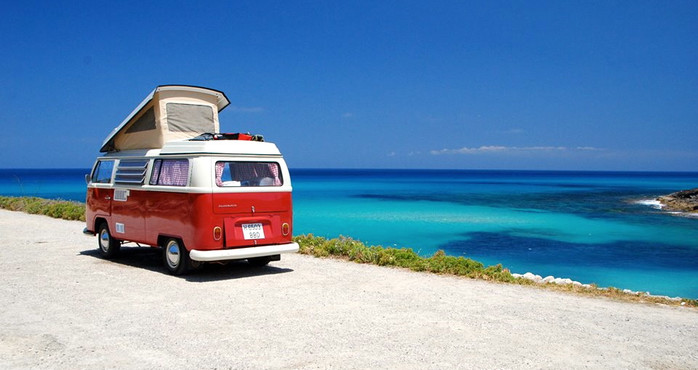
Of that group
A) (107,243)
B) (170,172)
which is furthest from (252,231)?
(107,243)

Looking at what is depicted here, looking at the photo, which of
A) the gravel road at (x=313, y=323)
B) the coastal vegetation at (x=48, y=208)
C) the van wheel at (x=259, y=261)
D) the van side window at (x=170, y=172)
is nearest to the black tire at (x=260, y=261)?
the van wheel at (x=259, y=261)

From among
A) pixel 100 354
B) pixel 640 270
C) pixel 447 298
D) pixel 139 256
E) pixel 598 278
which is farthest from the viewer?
pixel 640 270

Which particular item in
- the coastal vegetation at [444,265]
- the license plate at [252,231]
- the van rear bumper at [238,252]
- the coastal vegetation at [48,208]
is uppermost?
the license plate at [252,231]

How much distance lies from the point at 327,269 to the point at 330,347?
466 cm

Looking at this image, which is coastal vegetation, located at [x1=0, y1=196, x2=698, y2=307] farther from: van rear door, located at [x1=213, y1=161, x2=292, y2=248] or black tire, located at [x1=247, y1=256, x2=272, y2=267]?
van rear door, located at [x1=213, y1=161, x2=292, y2=248]

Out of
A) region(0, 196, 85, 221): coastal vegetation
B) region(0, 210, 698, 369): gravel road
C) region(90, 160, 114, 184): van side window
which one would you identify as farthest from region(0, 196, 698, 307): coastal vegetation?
region(0, 196, 85, 221): coastal vegetation

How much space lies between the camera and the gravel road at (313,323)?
530cm

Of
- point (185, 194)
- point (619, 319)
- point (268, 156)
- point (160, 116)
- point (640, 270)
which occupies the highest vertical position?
point (160, 116)

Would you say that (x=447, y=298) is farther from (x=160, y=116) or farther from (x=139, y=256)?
(x=139, y=256)

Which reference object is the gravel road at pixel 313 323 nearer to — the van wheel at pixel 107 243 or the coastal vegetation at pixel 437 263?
the coastal vegetation at pixel 437 263

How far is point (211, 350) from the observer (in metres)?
5.48

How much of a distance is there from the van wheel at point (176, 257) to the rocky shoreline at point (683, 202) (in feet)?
136

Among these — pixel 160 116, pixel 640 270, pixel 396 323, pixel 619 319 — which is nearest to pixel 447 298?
pixel 396 323

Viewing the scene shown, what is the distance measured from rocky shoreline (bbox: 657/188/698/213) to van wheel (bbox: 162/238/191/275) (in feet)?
136
